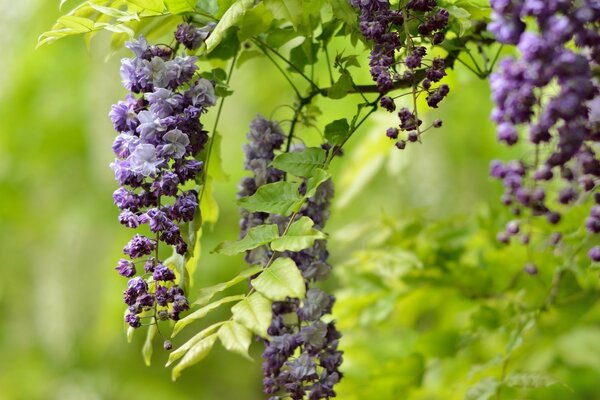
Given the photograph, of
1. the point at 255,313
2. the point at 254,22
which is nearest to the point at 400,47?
the point at 254,22

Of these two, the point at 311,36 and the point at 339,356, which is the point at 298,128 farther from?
the point at 339,356

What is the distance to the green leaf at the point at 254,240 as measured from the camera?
0.77 meters

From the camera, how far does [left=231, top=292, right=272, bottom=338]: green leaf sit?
0.69 meters

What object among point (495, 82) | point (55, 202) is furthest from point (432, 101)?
point (55, 202)

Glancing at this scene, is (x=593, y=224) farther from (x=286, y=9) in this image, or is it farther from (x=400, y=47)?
(x=286, y=9)

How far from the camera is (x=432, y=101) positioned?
74cm

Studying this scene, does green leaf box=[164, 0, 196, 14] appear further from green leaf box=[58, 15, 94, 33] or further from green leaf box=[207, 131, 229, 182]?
green leaf box=[207, 131, 229, 182]

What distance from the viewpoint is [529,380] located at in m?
1.06


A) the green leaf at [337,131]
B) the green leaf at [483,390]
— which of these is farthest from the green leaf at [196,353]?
the green leaf at [483,390]

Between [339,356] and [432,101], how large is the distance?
0.29 metres

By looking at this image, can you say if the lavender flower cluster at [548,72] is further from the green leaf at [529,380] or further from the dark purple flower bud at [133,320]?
the green leaf at [529,380]

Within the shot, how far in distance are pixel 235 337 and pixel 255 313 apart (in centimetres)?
3

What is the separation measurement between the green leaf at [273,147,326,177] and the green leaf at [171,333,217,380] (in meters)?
0.18

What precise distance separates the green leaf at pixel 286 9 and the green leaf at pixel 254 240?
0.20 metres
